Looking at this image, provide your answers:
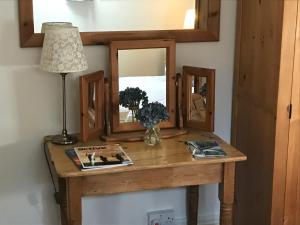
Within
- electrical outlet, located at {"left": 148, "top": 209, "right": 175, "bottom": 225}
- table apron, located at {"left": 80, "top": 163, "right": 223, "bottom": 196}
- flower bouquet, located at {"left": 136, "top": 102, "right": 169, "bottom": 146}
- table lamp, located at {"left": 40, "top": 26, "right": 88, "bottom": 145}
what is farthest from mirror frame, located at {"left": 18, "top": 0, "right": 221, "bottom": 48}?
electrical outlet, located at {"left": 148, "top": 209, "right": 175, "bottom": 225}

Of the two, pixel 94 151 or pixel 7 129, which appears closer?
pixel 94 151

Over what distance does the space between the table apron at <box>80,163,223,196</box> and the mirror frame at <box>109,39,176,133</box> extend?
37cm

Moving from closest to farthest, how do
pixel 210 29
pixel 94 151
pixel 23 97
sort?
pixel 94 151 < pixel 23 97 < pixel 210 29

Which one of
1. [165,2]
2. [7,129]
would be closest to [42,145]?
[7,129]

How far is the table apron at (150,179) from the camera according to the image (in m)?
2.06

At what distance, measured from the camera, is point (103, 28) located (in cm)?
242

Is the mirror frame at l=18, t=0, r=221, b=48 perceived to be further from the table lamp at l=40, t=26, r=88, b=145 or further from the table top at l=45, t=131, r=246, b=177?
the table top at l=45, t=131, r=246, b=177

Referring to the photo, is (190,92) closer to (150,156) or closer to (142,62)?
(142,62)

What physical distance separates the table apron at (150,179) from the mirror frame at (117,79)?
0.37 metres

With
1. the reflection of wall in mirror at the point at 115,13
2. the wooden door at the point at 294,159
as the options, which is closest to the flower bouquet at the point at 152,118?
the reflection of wall in mirror at the point at 115,13

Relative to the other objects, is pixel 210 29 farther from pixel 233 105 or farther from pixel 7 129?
pixel 7 129

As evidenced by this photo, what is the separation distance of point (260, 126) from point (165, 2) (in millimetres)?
738

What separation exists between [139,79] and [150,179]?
531 millimetres

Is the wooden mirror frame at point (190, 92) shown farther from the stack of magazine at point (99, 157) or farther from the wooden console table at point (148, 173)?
the stack of magazine at point (99, 157)
